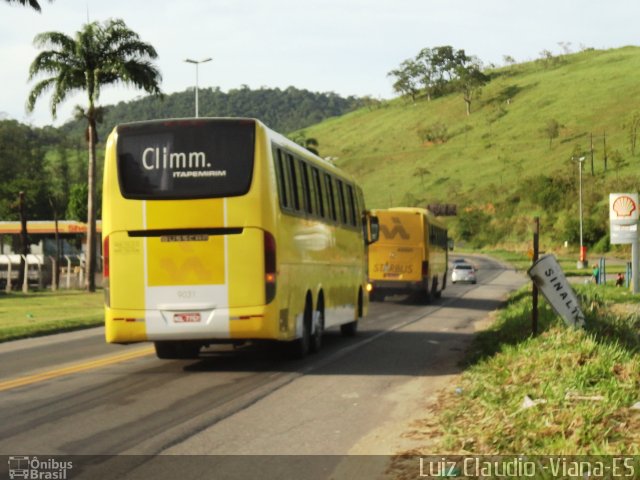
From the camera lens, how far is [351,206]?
21.6m

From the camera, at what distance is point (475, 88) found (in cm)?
18488

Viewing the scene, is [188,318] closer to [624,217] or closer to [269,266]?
[269,266]

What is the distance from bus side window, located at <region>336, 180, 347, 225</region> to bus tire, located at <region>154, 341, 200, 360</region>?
465cm

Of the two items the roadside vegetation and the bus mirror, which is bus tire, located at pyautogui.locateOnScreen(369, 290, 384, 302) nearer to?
the bus mirror

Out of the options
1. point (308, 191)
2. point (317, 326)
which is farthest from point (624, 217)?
point (308, 191)

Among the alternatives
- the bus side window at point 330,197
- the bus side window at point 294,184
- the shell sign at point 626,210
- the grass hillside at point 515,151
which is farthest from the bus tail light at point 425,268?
the grass hillside at point 515,151

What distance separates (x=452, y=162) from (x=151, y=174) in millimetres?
144139

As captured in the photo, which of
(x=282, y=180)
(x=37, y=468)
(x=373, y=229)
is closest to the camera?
(x=37, y=468)

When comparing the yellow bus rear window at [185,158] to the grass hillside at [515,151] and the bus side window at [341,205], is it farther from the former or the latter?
the grass hillside at [515,151]

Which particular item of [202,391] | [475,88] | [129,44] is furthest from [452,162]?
[202,391]

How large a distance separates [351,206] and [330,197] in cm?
248

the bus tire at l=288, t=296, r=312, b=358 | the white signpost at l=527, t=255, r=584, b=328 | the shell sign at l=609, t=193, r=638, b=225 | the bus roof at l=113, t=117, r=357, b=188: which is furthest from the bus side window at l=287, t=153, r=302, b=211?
the shell sign at l=609, t=193, r=638, b=225

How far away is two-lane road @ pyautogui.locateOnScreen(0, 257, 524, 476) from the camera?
30.5ft

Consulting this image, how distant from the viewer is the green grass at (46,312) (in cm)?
2400
